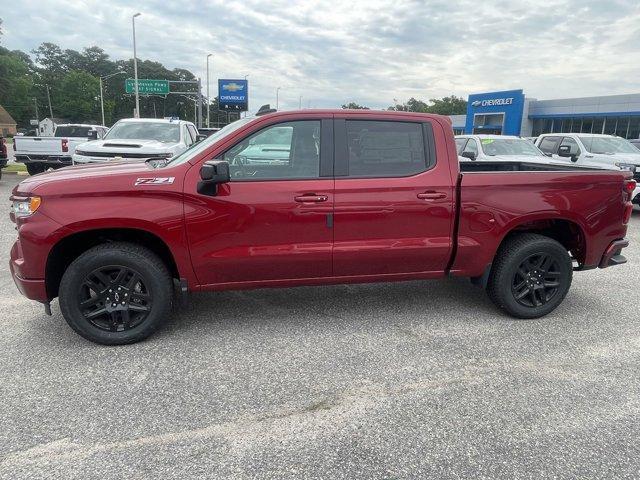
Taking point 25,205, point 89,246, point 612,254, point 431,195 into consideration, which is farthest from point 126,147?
point 612,254

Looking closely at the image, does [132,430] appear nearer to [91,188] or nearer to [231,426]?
[231,426]

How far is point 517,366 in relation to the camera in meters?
3.42

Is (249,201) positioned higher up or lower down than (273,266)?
higher up

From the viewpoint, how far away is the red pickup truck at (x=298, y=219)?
345 centimetres

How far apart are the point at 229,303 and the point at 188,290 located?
0.89 metres

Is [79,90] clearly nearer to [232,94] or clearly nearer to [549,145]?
[232,94]

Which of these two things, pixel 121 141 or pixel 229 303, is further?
pixel 121 141

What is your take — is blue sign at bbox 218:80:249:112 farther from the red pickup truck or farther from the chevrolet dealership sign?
the red pickup truck

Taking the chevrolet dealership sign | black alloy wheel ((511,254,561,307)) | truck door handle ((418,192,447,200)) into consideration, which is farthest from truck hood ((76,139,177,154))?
the chevrolet dealership sign

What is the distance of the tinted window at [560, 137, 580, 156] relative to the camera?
1152 cm

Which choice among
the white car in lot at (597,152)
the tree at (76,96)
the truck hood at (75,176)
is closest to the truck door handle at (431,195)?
the truck hood at (75,176)

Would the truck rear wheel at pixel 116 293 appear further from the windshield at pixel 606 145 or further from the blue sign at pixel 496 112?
the blue sign at pixel 496 112

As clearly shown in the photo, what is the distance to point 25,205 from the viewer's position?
3377mm

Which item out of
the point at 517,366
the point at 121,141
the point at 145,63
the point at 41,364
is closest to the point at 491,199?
the point at 517,366
